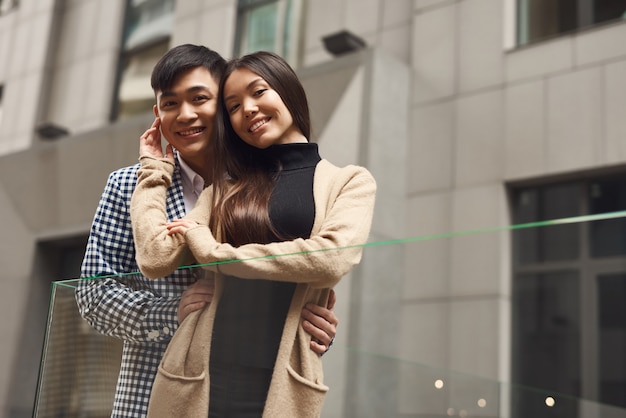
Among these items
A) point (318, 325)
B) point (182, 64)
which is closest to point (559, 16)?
point (182, 64)

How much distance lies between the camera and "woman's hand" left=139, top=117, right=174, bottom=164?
255 cm

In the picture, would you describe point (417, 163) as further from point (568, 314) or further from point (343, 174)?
point (568, 314)

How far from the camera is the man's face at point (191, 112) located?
2.53m

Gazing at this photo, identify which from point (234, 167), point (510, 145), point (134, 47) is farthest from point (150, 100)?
point (234, 167)

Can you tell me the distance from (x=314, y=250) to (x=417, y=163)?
233 inches

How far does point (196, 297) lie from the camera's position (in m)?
2.14

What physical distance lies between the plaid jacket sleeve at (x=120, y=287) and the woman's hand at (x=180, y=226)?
0.13 metres

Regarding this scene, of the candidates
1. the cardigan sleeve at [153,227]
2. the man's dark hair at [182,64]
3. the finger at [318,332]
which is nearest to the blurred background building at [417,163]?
the finger at [318,332]

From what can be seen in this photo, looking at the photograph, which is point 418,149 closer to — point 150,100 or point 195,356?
point 150,100

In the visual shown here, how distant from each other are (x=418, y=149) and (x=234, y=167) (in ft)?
18.2

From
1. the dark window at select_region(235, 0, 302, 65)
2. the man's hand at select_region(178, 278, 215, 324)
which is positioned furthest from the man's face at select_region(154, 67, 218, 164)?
the dark window at select_region(235, 0, 302, 65)

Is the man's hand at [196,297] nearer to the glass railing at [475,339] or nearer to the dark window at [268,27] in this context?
the glass railing at [475,339]

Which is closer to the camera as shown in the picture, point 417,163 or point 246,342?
point 246,342

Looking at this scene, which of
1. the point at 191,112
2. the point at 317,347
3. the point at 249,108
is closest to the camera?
the point at 317,347
